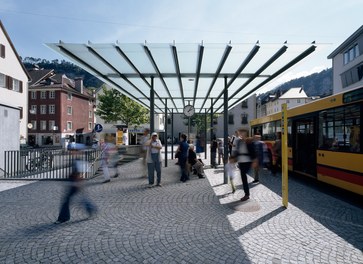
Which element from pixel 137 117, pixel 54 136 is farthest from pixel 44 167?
pixel 54 136

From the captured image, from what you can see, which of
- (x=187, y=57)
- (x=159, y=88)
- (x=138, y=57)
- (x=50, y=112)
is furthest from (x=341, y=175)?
(x=50, y=112)

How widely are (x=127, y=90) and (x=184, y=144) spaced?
4.79 m

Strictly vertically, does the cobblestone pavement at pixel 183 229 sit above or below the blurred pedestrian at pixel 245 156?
below

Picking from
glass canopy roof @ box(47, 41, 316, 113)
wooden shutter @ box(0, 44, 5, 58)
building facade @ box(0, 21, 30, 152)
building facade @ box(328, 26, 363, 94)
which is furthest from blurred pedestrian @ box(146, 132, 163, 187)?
building facade @ box(328, 26, 363, 94)

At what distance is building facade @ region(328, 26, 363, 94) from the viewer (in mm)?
32594

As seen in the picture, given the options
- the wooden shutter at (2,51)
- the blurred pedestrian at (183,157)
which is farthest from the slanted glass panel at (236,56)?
the wooden shutter at (2,51)

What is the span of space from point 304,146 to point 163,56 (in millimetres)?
6743

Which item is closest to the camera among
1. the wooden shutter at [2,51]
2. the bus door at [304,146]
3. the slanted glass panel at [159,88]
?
the bus door at [304,146]

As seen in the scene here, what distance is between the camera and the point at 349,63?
35906 mm

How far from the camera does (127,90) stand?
12.1 m

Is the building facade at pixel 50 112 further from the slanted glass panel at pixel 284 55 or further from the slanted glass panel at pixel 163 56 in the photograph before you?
the slanted glass panel at pixel 284 55

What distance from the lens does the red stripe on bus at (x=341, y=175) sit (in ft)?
20.2

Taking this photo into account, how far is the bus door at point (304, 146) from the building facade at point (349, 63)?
29.6m

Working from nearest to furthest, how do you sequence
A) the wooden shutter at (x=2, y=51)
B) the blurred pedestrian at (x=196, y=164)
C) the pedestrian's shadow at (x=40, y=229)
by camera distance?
the pedestrian's shadow at (x=40, y=229) → the blurred pedestrian at (x=196, y=164) → the wooden shutter at (x=2, y=51)
